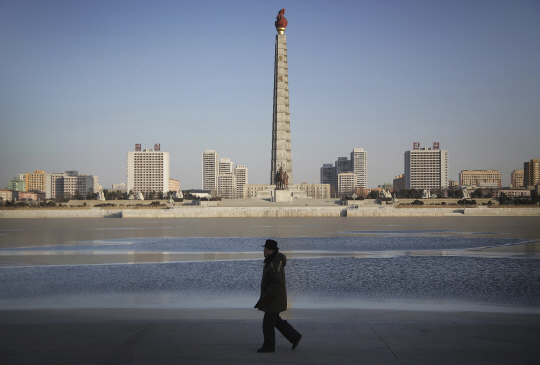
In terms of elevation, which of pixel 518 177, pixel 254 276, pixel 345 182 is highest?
pixel 518 177

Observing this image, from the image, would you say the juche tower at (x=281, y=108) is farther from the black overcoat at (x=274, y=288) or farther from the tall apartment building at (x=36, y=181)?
the tall apartment building at (x=36, y=181)

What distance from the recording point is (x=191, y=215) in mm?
43250

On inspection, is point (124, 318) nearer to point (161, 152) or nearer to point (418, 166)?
point (161, 152)

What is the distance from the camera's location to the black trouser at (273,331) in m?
4.88

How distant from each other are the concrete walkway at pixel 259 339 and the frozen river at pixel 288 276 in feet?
3.27

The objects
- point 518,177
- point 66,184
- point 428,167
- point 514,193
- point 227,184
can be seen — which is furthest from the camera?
point 518,177

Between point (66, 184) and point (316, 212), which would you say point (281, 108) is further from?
point (66, 184)

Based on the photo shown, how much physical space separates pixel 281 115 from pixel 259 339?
61.4m

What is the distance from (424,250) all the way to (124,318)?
11001 mm

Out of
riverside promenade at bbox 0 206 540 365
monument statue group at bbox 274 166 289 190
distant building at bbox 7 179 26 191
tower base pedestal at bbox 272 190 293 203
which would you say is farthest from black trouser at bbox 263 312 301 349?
distant building at bbox 7 179 26 191

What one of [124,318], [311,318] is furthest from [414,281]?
[124,318]

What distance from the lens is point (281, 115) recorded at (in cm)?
6556

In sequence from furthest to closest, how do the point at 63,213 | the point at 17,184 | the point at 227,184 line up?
the point at 227,184
the point at 17,184
the point at 63,213

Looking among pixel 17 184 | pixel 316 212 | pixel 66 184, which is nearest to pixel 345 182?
pixel 66 184
